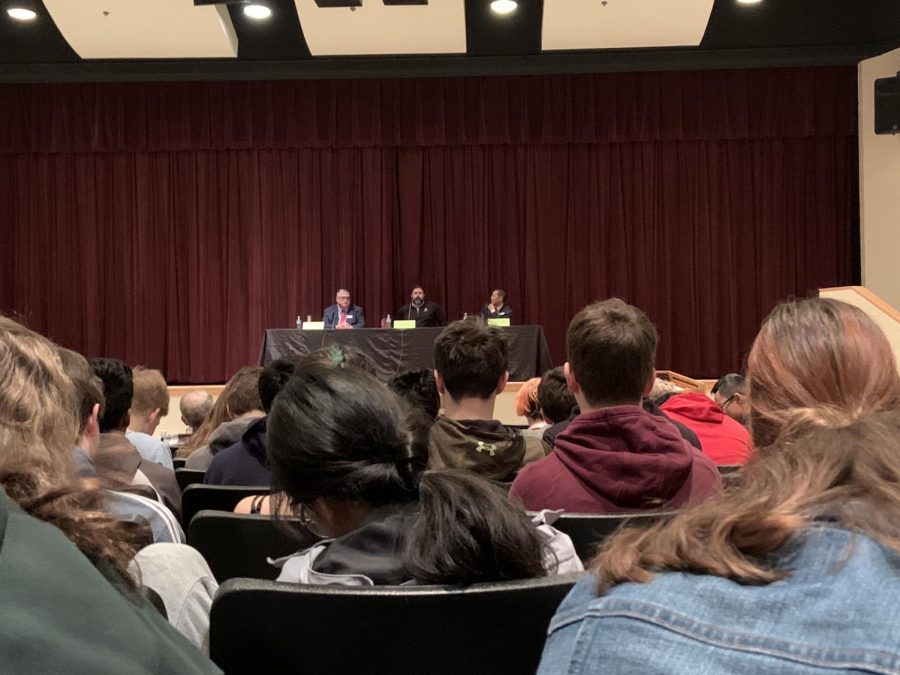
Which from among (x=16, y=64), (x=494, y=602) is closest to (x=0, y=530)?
(x=494, y=602)

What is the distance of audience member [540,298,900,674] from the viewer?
0.47 meters

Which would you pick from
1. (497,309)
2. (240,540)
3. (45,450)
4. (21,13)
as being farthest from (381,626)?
(21,13)

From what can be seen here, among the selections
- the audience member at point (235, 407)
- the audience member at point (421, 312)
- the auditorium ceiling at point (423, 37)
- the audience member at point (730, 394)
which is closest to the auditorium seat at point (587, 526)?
the audience member at point (235, 407)

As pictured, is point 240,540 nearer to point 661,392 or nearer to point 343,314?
point 661,392

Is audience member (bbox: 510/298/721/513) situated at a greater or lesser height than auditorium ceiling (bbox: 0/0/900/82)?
lesser

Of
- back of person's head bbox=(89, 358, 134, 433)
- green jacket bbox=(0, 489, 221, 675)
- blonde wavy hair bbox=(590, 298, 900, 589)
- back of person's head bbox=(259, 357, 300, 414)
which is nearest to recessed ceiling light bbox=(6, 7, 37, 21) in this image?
back of person's head bbox=(89, 358, 134, 433)

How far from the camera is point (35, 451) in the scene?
102cm

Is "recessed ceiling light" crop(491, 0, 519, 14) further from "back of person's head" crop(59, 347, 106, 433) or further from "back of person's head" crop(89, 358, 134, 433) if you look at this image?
"back of person's head" crop(59, 347, 106, 433)

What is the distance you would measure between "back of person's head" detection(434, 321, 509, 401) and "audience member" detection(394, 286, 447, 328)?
25.6ft

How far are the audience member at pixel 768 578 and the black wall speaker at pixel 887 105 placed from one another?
907 centimetres

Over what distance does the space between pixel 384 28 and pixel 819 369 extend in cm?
890

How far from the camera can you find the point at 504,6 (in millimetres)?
9203

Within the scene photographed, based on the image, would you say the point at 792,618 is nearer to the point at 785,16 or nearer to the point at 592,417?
the point at 592,417

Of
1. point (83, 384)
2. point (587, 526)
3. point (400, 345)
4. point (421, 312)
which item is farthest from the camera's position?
point (421, 312)
